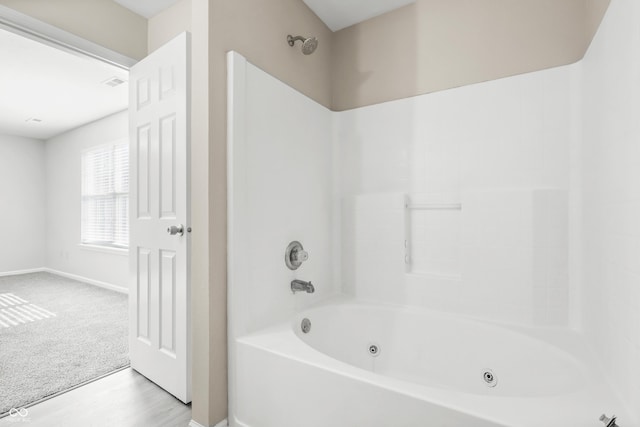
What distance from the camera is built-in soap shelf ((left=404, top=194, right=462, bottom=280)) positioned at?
1835mm

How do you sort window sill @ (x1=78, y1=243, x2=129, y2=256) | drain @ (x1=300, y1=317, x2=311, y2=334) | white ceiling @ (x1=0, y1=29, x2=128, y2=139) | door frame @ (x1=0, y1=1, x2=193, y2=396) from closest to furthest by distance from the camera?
door frame @ (x1=0, y1=1, x2=193, y2=396)
drain @ (x1=300, y1=317, x2=311, y2=334)
white ceiling @ (x1=0, y1=29, x2=128, y2=139)
window sill @ (x1=78, y1=243, x2=129, y2=256)

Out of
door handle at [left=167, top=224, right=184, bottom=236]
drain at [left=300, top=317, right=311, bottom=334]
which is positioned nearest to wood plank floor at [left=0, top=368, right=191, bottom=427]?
drain at [left=300, top=317, right=311, bottom=334]

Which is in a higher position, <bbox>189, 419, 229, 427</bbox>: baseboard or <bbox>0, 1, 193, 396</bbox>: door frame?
<bbox>0, 1, 193, 396</bbox>: door frame

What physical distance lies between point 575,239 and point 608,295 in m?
0.47

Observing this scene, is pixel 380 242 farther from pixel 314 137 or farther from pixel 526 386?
pixel 526 386

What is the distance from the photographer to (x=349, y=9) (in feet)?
6.75

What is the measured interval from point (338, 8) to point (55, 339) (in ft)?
11.0

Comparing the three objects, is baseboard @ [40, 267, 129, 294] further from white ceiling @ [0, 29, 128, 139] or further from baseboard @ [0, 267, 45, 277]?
white ceiling @ [0, 29, 128, 139]

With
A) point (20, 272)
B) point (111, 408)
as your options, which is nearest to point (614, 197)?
point (111, 408)

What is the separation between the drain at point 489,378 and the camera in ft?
4.99

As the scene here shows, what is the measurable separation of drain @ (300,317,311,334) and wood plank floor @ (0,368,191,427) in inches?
28.3

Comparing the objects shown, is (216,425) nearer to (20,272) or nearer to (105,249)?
(105,249)

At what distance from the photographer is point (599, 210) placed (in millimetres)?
1255

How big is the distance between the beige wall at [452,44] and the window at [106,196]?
3.33 metres
